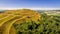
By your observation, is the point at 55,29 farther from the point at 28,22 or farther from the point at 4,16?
the point at 4,16

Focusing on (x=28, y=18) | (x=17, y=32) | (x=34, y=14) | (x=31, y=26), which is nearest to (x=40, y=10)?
(x=34, y=14)

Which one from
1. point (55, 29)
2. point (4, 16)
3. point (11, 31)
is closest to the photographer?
point (55, 29)

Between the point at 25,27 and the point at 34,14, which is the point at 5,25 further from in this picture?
the point at 34,14

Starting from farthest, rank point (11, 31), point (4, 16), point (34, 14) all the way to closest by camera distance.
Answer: point (34, 14), point (4, 16), point (11, 31)

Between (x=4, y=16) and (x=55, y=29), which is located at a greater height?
(x=4, y=16)

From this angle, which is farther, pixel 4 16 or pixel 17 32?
pixel 4 16

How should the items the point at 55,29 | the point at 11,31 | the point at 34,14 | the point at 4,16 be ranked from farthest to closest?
the point at 34,14, the point at 4,16, the point at 11,31, the point at 55,29

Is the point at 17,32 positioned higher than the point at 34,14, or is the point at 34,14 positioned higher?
the point at 34,14

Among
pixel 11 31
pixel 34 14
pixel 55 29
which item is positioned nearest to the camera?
pixel 55 29

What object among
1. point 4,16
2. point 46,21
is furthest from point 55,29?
point 4,16
